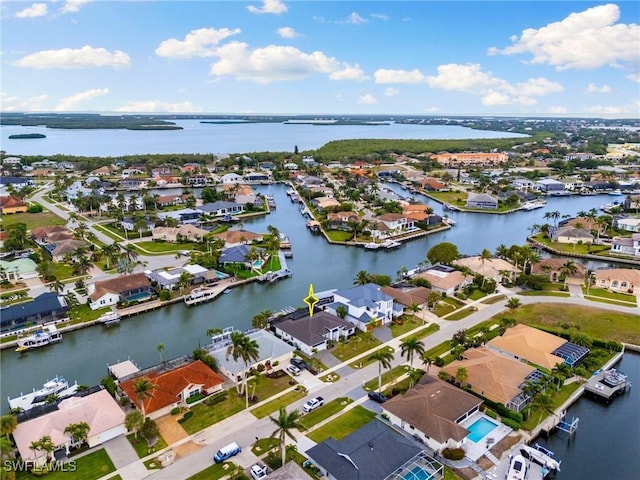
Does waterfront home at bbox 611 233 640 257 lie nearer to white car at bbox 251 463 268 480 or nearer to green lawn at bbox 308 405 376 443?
green lawn at bbox 308 405 376 443

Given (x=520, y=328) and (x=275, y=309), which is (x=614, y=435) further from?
(x=275, y=309)

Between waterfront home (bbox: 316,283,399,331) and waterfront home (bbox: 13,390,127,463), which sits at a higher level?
waterfront home (bbox: 316,283,399,331)

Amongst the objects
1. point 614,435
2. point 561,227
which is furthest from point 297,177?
point 614,435

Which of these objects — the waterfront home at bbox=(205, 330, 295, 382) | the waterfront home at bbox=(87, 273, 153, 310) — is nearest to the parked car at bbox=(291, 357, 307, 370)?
the waterfront home at bbox=(205, 330, 295, 382)

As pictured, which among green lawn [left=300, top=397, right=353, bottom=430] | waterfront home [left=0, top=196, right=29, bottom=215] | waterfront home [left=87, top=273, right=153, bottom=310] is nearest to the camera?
green lawn [left=300, top=397, right=353, bottom=430]

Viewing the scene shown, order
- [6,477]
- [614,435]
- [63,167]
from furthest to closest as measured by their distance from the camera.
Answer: [63,167] → [614,435] → [6,477]

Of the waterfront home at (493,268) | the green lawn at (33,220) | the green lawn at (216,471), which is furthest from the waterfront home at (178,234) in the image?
the green lawn at (216,471)

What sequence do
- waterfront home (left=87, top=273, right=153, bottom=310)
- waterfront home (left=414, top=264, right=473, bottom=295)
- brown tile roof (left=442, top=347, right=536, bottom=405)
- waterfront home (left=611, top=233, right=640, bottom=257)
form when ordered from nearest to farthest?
1. brown tile roof (left=442, top=347, right=536, bottom=405)
2. waterfront home (left=87, top=273, right=153, bottom=310)
3. waterfront home (left=414, top=264, right=473, bottom=295)
4. waterfront home (left=611, top=233, right=640, bottom=257)
